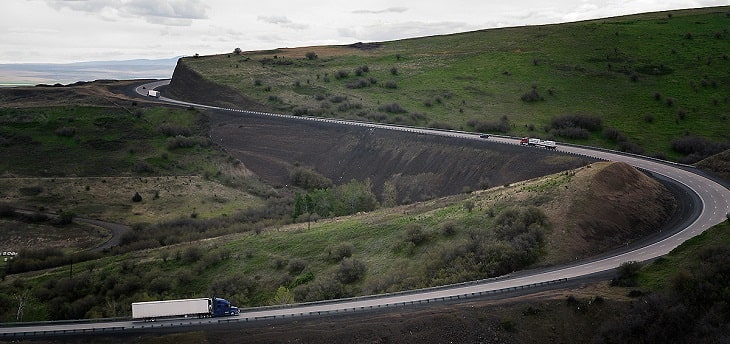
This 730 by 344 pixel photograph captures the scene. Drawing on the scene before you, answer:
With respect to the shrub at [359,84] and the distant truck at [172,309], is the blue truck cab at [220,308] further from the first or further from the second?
the shrub at [359,84]

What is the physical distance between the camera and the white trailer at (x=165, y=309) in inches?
1288

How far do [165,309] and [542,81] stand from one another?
82324 mm

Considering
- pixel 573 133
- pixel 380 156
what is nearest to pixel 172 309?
pixel 380 156

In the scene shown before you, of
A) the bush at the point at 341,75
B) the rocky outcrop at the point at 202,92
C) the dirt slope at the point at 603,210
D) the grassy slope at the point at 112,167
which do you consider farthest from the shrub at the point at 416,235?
the bush at the point at 341,75

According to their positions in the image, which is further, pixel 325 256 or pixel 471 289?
pixel 325 256

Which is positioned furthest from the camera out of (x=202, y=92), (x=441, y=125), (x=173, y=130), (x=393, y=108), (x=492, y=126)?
(x=202, y=92)

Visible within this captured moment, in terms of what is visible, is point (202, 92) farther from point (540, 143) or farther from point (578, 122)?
point (540, 143)

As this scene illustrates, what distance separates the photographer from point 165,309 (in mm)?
32781

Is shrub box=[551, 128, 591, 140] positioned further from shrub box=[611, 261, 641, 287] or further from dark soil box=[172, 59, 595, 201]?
shrub box=[611, 261, 641, 287]

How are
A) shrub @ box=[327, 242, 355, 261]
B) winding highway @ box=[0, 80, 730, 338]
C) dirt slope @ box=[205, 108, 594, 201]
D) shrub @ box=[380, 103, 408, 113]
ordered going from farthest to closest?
shrub @ box=[380, 103, 408, 113] → dirt slope @ box=[205, 108, 594, 201] → shrub @ box=[327, 242, 355, 261] → winding highway @ box=[0, 80, 730, 338]

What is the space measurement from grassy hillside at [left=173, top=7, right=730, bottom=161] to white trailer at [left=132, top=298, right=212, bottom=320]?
5677 cm

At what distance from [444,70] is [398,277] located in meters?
79.9

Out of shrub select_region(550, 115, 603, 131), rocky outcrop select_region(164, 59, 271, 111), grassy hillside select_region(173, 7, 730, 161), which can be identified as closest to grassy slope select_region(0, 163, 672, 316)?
shrub select_region(550, 115, 603, 131)

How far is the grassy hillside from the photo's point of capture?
8212 centimetres
